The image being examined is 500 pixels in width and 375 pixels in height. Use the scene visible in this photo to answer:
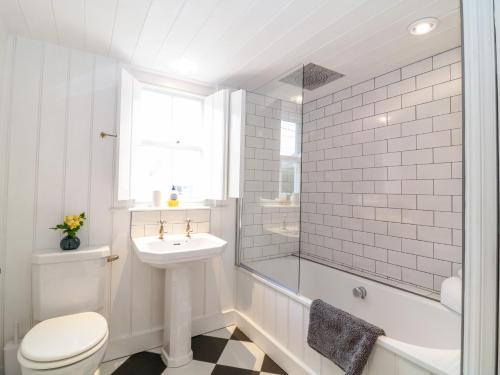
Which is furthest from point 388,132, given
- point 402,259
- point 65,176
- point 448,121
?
point 65,176

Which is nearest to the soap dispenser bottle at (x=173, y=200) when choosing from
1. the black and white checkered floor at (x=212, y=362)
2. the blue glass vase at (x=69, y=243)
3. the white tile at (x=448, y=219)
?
the blue glass vase at (x=69, y=243)

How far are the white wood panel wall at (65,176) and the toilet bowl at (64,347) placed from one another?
47 cm

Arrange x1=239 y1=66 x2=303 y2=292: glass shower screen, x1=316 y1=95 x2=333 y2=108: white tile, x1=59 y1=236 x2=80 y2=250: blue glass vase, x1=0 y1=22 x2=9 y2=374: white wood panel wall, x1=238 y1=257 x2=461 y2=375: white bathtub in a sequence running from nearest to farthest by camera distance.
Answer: x1=238 y1=257 x2=461 y2=375: white bathtub < x1=0 y1=22 x2=9 y2=374: white wood panel wall < x1=59 y1=236 x2=80 y2=250: blue glass vase < x1=239 y1=66 x2=303 y2=292: glass shower screen < x1=316 y1=95 x2=333 y2=108: white tile

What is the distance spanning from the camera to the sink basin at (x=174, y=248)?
1801 millimetres

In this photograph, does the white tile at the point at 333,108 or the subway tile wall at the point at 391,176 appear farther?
the white tile at the point at 333,108

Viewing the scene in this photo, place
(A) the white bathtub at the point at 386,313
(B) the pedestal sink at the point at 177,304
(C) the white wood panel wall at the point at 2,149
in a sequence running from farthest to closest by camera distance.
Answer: (B) the pedestal sink at the point at 177,304 → (C) the white wood panel wall at the point at 2,149 → (A) the white bathtub at the point at 386,313

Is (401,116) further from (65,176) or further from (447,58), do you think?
(65,176)

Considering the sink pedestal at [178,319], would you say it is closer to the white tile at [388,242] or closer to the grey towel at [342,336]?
the grey towel at [342,336]

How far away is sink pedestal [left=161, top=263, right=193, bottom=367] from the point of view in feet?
6.58

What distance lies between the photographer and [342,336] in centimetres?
146

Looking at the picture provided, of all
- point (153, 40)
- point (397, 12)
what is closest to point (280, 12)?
point (397, 12)

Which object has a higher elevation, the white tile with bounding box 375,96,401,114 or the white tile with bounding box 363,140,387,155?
the white tile with bounding box 375,96,401,114

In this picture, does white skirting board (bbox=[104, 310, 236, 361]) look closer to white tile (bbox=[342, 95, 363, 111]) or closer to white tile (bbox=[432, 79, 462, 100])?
white tile (bbox=[342, 95, 363, 111])

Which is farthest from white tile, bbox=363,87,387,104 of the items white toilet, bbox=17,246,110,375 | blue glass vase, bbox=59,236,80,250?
blue glass vase, bbox=59,236,80,250
